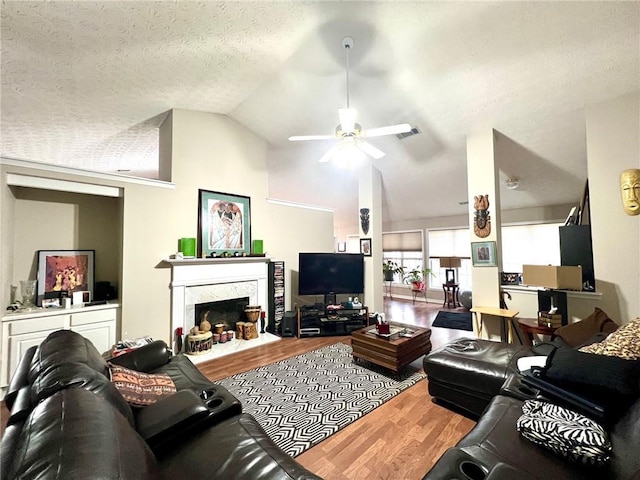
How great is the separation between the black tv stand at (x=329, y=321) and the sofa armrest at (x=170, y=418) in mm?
2949

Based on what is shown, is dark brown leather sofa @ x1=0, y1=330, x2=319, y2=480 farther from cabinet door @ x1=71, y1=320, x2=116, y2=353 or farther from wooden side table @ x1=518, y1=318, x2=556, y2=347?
wooden side table @ x1=518, y1=318, x2=556, y2=347

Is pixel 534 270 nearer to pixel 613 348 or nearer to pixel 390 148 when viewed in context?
pixel 613 348

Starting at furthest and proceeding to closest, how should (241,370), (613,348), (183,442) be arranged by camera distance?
(241,370) → (613,348) → (183,442)

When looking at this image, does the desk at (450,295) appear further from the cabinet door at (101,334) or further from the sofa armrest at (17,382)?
the sofa armrest at (17,382)

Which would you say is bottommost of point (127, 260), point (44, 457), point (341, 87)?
point (44, 457)

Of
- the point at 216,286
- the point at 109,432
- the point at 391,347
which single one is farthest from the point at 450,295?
the point at 109,432

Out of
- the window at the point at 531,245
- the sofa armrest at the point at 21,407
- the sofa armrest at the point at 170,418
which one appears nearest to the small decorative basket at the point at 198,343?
the sofa armrest at the point at 170,418

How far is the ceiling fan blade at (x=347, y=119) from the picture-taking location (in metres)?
2.43

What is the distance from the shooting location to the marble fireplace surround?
358cm

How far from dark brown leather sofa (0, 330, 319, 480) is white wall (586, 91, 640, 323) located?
153 inches

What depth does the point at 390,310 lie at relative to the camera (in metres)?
6.49

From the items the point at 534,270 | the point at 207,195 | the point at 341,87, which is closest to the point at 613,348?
the point at 534,270

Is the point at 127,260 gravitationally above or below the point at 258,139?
below

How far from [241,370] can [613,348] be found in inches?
127
